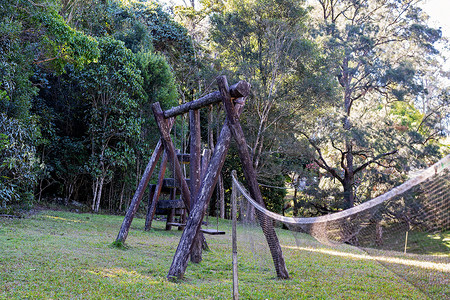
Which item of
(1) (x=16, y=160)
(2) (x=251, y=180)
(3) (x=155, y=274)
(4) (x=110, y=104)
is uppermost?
(4) (x=110, y=104)

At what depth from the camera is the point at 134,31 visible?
1577cm

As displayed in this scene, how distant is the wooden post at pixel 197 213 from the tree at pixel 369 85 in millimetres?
12315

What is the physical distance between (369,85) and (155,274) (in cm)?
1621

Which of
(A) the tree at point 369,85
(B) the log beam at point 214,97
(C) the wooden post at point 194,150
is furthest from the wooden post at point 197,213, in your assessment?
(A) the tree at point 369,85

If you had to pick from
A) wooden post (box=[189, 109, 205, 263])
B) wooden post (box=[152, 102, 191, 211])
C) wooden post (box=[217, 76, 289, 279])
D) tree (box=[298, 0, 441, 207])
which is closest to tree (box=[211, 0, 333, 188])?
tree (box=[298, 0, 441, 207])

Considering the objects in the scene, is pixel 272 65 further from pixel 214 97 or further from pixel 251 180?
pixel 251 180

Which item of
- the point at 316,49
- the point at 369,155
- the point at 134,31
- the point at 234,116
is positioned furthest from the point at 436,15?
the point at 234,116

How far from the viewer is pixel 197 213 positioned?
506 centimetres

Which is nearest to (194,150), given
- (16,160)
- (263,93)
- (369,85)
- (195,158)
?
(195,158)

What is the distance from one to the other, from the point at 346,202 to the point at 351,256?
890cm

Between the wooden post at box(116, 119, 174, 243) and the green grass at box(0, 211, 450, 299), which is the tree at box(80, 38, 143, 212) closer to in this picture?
the green grass at box(0, 211, 450, 299)

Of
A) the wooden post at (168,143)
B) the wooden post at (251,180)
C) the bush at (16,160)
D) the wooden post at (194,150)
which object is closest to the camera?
the wooden post at (251,180)

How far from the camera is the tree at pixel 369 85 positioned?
54.3ft

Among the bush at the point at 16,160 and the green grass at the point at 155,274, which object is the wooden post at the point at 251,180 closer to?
the green grass at the point at 155,274
